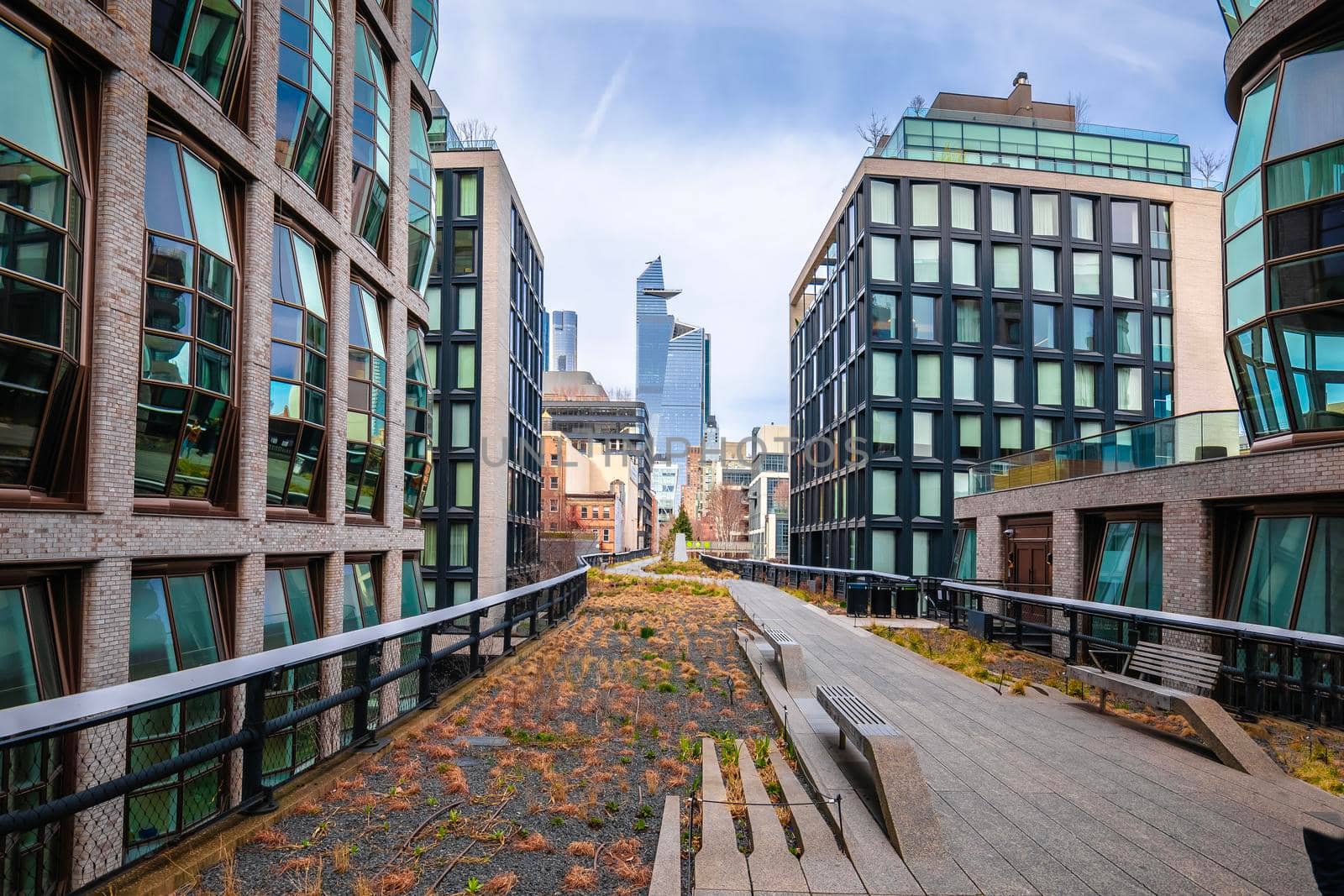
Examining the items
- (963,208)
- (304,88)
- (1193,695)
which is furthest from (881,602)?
(963,208)

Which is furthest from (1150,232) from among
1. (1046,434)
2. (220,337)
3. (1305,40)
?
(220,337)

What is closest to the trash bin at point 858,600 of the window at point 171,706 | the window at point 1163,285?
the window at point 171,706

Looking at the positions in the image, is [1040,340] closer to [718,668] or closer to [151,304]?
[718,668]

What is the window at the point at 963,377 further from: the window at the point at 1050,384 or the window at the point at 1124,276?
the window at the point at 1124,276

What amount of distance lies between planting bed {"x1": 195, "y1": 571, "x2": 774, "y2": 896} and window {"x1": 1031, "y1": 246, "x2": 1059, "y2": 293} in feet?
119

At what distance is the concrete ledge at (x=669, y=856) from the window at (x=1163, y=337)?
150 feet

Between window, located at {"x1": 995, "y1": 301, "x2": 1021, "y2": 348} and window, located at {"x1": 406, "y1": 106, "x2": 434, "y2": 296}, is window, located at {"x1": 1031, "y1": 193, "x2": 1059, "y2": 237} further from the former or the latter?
window, located at {"x1": 406, "y1": 106, "x2": 434, "y2": 296}

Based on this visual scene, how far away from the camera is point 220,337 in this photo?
1208 centimetres

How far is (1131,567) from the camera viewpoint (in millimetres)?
16703

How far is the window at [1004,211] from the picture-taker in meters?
42.6

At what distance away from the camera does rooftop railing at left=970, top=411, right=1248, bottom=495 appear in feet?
48.3

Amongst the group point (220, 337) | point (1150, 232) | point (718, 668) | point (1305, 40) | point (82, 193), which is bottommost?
point (718, 668)

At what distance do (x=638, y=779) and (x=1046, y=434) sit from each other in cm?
4046

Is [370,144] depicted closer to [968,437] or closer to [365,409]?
[365,409]
